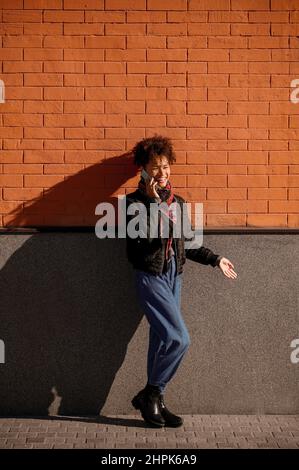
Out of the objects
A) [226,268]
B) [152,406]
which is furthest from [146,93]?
[152,406]

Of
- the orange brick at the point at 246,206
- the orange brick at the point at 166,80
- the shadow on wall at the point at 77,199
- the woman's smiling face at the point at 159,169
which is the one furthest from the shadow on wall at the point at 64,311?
the orange brick at the point at 246,206

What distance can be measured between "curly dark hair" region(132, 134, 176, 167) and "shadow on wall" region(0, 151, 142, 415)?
300mm

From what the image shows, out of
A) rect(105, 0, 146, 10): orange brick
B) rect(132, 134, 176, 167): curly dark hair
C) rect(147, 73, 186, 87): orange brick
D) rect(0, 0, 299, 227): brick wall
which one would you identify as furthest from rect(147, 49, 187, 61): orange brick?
rect(132, 134, 176, 167): curly dark hair

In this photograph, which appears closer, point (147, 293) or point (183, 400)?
point (147, 293)

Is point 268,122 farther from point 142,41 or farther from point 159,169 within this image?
point 142,41

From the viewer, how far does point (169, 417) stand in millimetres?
4945

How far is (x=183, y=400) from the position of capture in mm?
5242

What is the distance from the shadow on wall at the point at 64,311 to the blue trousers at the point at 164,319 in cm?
36

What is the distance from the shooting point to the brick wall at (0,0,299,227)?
16.8 ft

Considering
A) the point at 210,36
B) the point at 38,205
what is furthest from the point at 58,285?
the point at 210,36

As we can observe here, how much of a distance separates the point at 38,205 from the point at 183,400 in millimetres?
1843

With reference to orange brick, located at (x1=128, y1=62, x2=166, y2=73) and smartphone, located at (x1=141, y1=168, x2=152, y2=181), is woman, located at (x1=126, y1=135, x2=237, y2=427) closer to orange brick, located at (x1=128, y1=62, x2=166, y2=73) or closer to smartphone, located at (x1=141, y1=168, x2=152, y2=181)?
smartphone, located at (x1=141, y1=168, x2=152, y2=181)

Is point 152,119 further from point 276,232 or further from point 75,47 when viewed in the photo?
point 276,232

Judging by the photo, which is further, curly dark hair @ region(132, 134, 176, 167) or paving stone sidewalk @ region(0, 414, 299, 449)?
curly dark hair @ region(132, 134, 176, 167)
